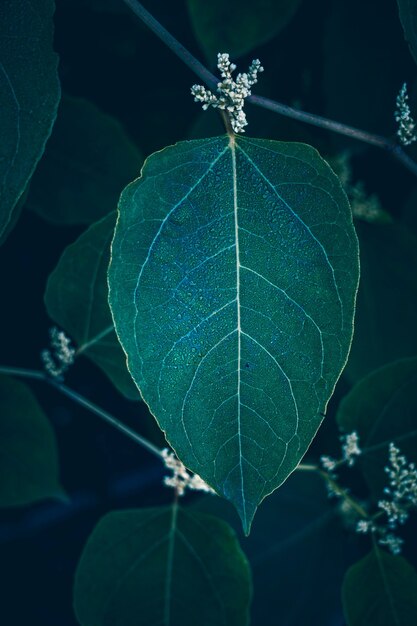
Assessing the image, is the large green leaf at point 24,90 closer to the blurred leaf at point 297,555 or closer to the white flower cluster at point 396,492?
the white flower cluster at point 396,492

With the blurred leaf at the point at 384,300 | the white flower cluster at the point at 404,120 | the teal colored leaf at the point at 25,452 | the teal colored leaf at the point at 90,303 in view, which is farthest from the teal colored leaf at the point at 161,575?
the white flower cluster at the point at 404,120

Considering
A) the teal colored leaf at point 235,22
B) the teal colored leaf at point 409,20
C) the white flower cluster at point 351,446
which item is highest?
the teal colored leaf at point 235,22

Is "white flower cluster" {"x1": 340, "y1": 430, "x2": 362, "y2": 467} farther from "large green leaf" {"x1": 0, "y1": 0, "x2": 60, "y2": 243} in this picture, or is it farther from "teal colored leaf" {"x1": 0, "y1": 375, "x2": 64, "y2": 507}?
"large green leaf" {"x1": 0, "y1": 0, "x2": 60, "y2": 243}

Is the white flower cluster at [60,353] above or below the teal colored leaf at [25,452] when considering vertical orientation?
above

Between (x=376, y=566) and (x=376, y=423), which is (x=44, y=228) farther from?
(x=376, y=566)

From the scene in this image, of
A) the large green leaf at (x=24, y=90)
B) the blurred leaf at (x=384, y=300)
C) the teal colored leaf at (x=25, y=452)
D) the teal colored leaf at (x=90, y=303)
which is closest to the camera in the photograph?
the large green leaf at (x=24, y=90)

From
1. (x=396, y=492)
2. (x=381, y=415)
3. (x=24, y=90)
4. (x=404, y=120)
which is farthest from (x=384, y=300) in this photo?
(x=24, y=90)

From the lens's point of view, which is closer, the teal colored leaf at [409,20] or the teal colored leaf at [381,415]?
the teal colored leaf at [409,20]
